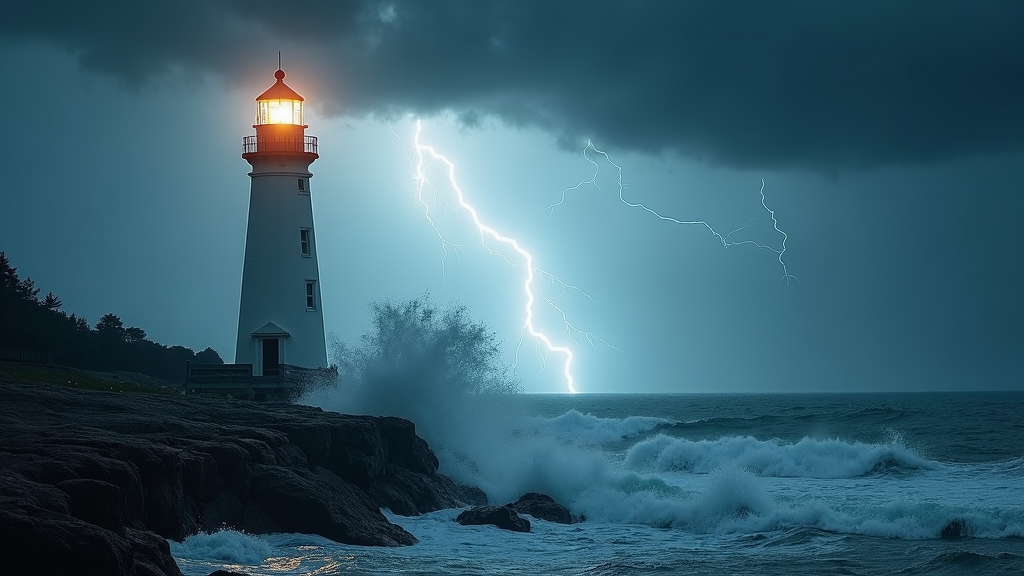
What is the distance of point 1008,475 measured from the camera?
22484 mm

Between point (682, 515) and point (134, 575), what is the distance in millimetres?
10793

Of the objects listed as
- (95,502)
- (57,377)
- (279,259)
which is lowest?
(95,502)

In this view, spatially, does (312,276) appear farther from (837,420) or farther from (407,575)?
(837,420)

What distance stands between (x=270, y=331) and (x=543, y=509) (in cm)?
1018

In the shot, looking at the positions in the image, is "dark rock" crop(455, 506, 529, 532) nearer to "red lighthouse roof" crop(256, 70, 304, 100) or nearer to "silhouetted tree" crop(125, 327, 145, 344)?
"red lighthouse roof" crop(256, 70, 304, 100)

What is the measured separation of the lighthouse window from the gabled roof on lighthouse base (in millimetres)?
901

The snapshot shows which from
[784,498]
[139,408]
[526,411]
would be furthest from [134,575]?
[526,411]

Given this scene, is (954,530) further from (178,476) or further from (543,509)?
(178,476)

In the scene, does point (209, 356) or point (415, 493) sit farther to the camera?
point (209, 356)

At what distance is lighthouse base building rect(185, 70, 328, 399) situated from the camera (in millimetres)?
24094

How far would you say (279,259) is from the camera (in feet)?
79.5

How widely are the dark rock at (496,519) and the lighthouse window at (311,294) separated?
11.0m

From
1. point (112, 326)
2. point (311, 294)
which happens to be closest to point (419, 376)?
point (311, 294)

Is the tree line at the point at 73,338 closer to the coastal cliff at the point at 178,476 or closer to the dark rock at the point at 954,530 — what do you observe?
the coastal cliff at the point at 178,476
